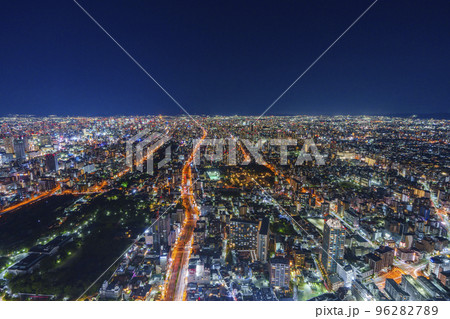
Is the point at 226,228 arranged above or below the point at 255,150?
below

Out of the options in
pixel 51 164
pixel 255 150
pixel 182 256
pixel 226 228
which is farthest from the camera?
pixel 255 150

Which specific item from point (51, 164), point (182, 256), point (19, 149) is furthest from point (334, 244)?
point (19, 149)

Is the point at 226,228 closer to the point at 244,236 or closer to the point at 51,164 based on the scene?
the point at 244,236

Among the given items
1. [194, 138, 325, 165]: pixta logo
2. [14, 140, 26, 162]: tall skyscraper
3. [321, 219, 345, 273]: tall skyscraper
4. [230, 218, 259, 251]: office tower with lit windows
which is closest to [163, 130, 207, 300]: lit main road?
[230, 218, 259, 251]: office tower with lit windows

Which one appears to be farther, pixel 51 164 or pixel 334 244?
pixel 51 164

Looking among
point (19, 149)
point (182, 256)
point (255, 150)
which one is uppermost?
point (19, 149)

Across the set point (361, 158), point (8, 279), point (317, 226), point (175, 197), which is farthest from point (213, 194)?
point (361, 158)

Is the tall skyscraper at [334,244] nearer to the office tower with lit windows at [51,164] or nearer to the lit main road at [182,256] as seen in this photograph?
the lit main road at [182,256]
